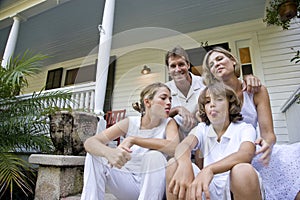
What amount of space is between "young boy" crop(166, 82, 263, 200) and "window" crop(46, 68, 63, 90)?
4.90 meters

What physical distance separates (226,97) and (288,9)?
6.83 feet

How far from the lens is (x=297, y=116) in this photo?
2229 mm

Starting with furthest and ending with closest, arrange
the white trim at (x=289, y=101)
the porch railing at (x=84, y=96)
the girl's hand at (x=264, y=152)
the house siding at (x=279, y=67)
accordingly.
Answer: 1. the house siding at (x=279, y=67)
2. the porch railing at (x=84, y=96)
3. the white trim at (x=289, y=101)
4. the girl's hand at (x=264, y=152)

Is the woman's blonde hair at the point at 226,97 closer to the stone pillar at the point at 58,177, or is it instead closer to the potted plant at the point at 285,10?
the stone pillar at the point at 58,177

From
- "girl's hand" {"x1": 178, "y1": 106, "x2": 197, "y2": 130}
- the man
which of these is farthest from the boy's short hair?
"girl's hand" {"x1": 178, "y1": 106, "x2": 197, "y2": 130}

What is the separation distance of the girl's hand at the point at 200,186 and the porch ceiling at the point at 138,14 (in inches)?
129

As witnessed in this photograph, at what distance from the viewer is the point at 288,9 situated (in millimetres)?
2199

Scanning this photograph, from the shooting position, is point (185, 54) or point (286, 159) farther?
point (185, 54)

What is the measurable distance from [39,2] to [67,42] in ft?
4.17

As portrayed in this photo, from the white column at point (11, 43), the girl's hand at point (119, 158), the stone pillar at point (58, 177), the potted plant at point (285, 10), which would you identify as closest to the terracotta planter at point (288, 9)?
the potted plant at point (285, 10)

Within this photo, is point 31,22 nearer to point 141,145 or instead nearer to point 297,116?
point 141,145

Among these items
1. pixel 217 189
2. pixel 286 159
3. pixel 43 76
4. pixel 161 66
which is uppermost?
pixel 43 76

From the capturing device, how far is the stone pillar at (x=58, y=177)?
4.47ft

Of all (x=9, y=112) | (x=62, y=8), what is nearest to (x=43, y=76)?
(x=62, y=8)
